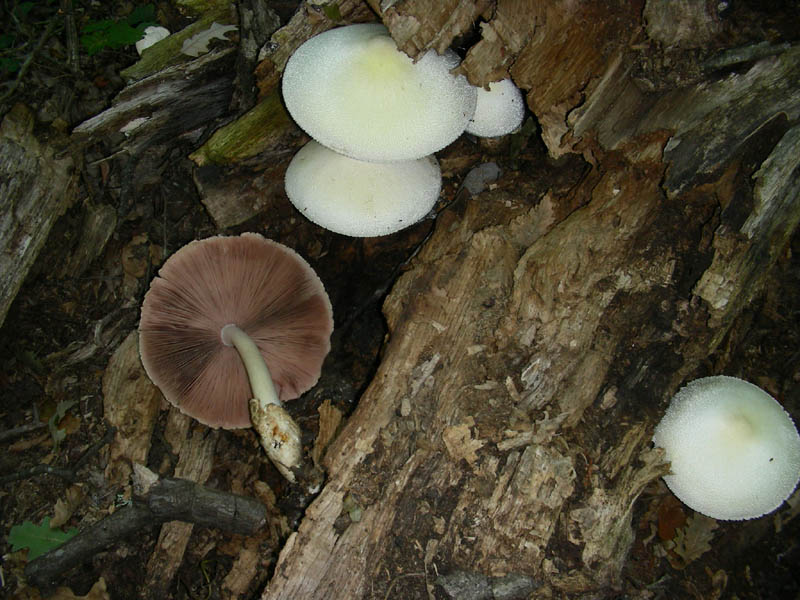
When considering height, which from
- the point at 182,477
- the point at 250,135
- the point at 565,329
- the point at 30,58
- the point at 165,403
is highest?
the point at 565,329

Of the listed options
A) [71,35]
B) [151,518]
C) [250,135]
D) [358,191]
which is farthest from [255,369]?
[71,35]

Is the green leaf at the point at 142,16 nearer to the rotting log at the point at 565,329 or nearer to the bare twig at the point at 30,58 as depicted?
the bare twig at the point at 30,58

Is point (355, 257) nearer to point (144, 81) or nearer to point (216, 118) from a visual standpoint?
point (216, 118)

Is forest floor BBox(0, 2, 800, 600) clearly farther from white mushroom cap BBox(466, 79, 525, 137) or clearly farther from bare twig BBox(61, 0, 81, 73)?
white mushroom cap BBox(466, 79, 525, 137)

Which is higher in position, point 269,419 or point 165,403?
point 269,419

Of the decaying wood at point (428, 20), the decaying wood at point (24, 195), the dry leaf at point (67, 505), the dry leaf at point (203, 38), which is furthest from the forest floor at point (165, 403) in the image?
the decaying wood at point (428, 20)

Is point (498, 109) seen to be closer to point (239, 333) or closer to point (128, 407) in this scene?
point (239, 333)

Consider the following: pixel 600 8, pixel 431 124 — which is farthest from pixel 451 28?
pixel 600 8
